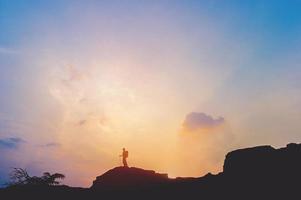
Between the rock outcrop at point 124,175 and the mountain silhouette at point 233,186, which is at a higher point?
the rock outcrop at point 124,175

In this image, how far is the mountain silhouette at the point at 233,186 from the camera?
13.8 m

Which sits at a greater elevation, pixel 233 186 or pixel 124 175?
pixel 124 175

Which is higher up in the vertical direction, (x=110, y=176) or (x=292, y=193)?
(x=110, y=176)

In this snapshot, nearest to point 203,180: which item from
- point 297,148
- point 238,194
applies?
point 238,194

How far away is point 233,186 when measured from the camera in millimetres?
14336

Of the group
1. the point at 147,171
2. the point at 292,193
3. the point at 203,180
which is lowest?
the point at 292,193

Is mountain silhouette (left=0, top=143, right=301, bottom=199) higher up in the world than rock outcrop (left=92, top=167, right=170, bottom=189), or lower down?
lower down

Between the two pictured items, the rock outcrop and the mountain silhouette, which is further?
the rock outcrop

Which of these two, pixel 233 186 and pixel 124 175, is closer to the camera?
pixel 233 186

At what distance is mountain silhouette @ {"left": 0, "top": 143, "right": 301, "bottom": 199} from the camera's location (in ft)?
45.2

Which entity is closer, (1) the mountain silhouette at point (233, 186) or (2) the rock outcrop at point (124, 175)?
(1) the mountain silhouette at point (233, 186)

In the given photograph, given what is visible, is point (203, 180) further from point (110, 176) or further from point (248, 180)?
point (110, 176)

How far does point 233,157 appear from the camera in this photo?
1595 centimetres

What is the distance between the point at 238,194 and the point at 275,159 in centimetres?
219
